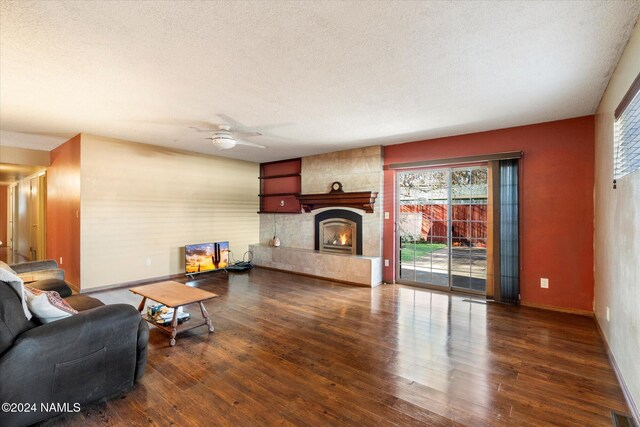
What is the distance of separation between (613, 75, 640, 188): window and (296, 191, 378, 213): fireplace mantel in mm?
3323

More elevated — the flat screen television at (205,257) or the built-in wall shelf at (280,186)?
the built-in wall shelf at (280,186)

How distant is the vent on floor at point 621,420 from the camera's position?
1864mm

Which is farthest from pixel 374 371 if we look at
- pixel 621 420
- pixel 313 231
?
pixel 313 231

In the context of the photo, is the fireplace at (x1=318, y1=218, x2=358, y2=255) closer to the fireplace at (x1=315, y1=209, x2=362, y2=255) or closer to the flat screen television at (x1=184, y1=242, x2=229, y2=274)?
the fireplace at (x1=315, y1=209, x2=362, y2=255)

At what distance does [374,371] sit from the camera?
247 cm

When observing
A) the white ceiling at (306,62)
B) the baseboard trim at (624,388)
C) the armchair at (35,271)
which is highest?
the white ceiling at (306,62)

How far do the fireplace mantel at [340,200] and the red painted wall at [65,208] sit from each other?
12.9 ft

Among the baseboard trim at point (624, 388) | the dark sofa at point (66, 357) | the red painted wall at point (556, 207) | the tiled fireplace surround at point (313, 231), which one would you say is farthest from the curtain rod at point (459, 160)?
the dark sofa at point (66, 357)

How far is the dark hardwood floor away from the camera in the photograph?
76.9 inches

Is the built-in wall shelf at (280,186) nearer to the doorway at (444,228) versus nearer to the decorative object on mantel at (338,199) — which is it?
the decorative object on mantel at (338,199)

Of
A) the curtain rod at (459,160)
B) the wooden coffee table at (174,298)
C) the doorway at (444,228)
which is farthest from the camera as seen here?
the doorway at (444,228)

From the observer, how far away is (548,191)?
403 centimetres

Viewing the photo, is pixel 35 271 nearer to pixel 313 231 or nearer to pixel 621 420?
pixel 313 231

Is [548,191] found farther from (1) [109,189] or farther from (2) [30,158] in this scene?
(2) [30,158]
